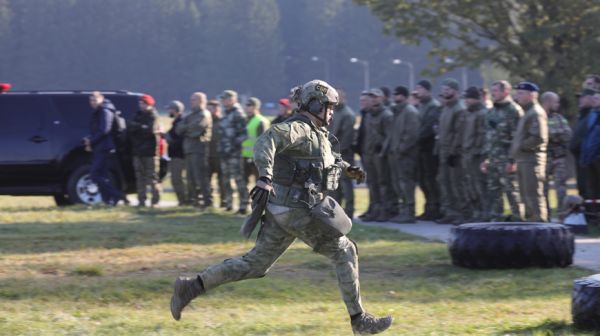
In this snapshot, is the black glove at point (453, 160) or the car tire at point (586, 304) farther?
the black glove at point (453, 160)

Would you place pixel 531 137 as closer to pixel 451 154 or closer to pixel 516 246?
pixel 451 154

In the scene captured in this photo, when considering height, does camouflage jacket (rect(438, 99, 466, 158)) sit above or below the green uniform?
above

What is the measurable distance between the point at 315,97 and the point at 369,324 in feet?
5.02

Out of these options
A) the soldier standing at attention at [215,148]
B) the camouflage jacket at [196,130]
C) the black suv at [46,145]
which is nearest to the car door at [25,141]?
the black suv at [46,145]

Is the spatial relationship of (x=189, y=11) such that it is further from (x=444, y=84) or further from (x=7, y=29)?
(x=444, y=84)

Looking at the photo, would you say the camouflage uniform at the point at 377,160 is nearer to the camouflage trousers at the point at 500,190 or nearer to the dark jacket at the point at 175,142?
the camouflage trousers at the point at 500,190

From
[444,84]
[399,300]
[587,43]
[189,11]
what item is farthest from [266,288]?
[189,11]

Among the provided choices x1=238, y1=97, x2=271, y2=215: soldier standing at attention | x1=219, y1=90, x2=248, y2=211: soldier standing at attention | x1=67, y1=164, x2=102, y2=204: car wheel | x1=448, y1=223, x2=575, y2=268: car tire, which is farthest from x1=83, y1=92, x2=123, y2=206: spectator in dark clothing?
x1=448, y1=223, x2=575, y2=268: car tire

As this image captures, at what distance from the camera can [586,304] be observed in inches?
310

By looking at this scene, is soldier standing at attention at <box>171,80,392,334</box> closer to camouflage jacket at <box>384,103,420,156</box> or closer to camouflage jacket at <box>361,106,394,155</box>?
camouflage jacket at <box>384,103,420,156</box>

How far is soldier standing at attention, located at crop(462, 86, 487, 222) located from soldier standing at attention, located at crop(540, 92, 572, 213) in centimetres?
88

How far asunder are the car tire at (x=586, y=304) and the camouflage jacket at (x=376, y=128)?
944cm

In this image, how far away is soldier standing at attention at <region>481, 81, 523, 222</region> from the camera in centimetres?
1447

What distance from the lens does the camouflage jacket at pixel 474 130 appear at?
15.9 m
